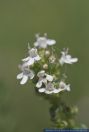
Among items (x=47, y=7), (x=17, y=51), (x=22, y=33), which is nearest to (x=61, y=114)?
(x=17, y=51)

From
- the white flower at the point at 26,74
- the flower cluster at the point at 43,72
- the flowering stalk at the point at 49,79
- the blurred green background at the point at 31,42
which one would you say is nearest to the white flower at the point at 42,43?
the flowering stalk at the point at 49,79

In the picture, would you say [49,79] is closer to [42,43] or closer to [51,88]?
[51,88]

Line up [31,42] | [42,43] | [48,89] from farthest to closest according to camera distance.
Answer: [31,42], [42,43], [48,89]

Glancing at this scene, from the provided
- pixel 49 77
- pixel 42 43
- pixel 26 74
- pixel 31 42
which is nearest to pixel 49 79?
pixel 49 77

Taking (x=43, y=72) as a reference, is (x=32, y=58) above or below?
above

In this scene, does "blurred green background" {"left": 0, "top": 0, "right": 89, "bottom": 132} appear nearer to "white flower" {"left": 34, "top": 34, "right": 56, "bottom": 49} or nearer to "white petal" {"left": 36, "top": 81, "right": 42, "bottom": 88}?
"white flower" {"left": 34, "top": 34, "right": 56, "bottom": 49}

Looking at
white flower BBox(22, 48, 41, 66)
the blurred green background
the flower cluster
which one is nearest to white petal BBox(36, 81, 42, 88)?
the flower cluster
